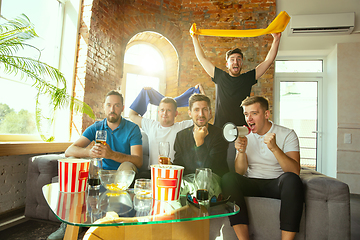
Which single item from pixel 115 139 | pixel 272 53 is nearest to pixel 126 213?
pixel 115 139

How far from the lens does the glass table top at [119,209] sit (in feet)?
2.59

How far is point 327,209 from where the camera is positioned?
138 cm

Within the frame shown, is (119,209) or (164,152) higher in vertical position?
(164,152)

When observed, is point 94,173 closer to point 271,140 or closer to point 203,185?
point 203,185

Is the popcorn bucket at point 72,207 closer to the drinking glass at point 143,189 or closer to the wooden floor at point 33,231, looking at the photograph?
the drinking glass at point 143,189

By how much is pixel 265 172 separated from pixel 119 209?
44.0 inches

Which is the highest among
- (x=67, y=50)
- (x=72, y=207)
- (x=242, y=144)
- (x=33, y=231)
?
(x=67, y=50)

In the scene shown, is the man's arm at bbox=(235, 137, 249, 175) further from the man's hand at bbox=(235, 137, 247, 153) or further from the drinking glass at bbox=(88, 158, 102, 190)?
the drinking glass at bbox=(88, 158, 102, 190)

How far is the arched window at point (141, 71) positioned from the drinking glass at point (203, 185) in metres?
3.42

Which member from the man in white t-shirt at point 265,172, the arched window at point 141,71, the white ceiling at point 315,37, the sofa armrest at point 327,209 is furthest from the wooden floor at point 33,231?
the white ceiling at point 315,37

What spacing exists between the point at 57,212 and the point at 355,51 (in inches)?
A: 186

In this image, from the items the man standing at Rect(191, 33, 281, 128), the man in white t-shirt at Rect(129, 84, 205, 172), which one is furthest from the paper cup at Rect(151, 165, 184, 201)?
the man standing at Rect(191, 33, 281, 128)

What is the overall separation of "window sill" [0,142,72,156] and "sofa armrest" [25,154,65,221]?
289mm

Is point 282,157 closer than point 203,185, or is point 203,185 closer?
point 203,185
